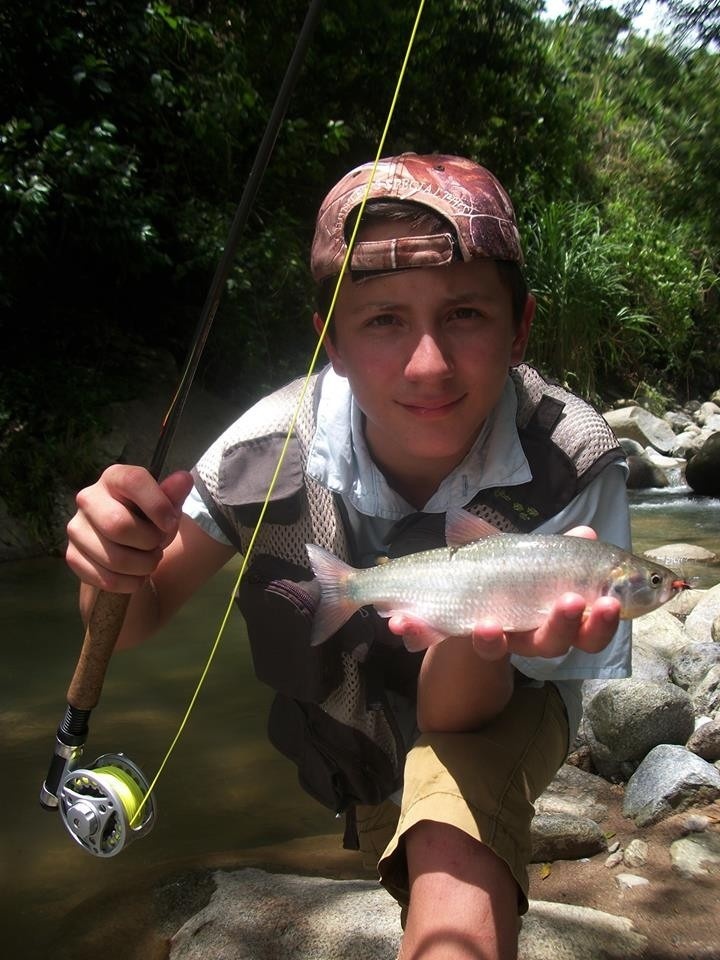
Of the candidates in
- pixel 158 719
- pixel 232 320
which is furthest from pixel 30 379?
pixel 158 719

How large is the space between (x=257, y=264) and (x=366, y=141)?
3.49 m

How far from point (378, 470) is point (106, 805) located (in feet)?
3.32

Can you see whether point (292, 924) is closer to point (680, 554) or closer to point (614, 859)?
point (614, 859)

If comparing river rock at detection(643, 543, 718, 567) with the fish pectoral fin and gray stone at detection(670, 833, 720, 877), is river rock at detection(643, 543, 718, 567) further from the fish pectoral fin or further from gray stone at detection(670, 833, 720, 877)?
the fish pectoral fin

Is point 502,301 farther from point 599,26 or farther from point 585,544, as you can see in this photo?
point 599,26

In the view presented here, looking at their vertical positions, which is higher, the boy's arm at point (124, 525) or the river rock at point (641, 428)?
the river rock at point (641, 428)

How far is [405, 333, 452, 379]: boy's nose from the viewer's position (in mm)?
1956

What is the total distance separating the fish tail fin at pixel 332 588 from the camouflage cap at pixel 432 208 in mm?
676

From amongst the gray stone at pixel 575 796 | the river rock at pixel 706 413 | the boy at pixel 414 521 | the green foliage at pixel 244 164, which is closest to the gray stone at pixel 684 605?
the gray stone at pixel 575 796

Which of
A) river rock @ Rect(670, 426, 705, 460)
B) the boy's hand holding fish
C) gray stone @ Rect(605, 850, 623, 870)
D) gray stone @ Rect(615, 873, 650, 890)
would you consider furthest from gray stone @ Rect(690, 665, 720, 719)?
river rock @ Rect(670, 426, 705, 460)

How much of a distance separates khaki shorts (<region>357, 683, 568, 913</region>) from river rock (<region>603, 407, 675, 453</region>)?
34.9 ft

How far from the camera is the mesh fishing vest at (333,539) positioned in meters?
2.15

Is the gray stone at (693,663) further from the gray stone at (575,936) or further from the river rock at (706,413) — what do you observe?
the river rock at (706,413)

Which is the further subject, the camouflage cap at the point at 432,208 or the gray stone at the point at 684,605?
the gray stone at the point at 684,605
